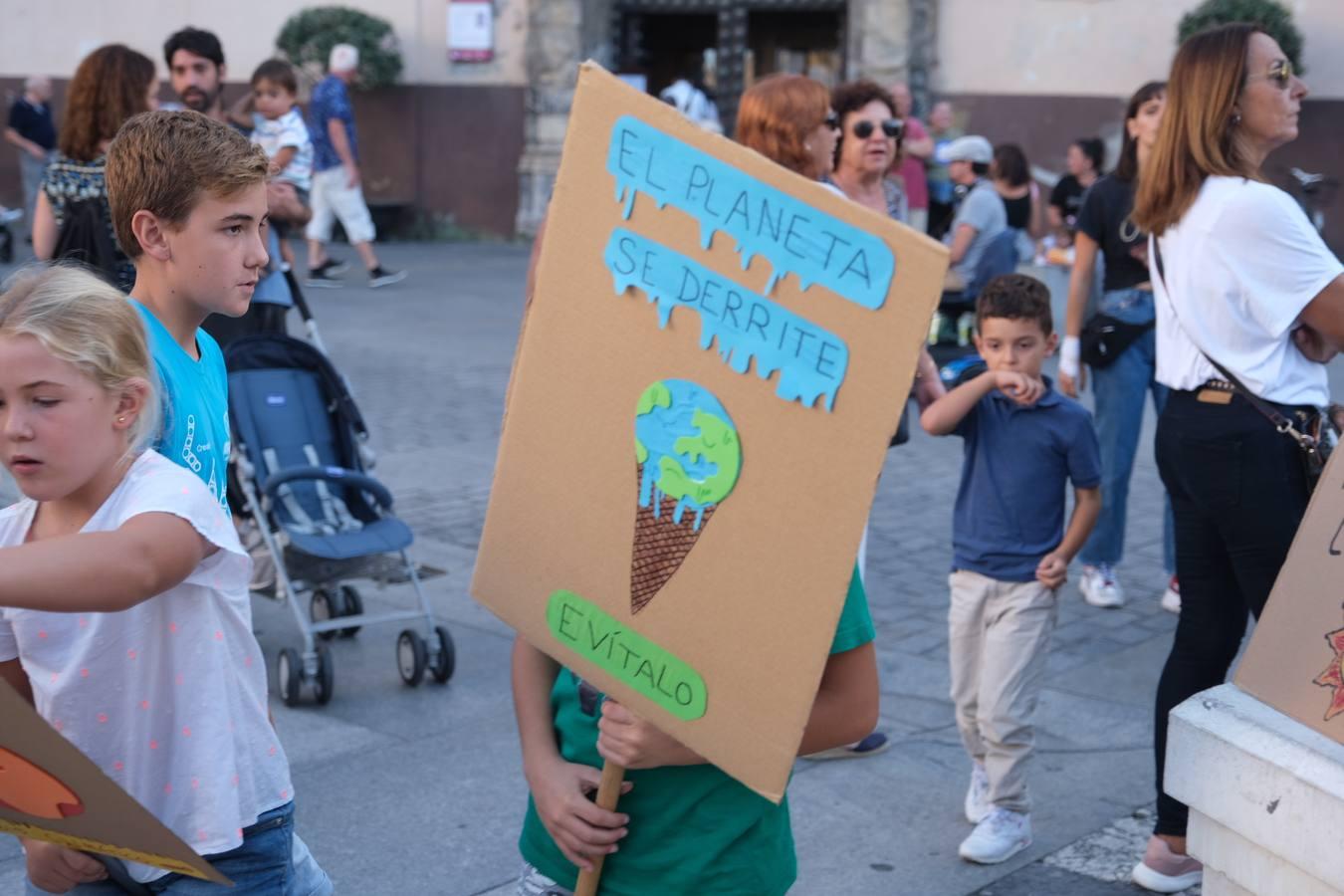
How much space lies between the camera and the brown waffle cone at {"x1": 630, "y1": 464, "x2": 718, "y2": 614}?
185cm

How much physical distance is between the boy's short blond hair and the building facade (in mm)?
13902

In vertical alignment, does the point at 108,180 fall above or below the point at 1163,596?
above

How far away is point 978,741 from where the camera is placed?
13.5 ft

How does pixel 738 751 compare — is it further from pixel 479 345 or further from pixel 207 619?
pixel 479 345

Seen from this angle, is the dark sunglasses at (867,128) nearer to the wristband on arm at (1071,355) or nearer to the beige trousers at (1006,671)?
the wristband on arm at (1071,355)

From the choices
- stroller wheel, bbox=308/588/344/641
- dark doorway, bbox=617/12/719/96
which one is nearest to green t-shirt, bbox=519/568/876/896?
stroller wheel, bbox=308/588/344/641

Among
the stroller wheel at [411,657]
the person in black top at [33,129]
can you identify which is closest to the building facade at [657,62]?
the person in black top at [33,129]

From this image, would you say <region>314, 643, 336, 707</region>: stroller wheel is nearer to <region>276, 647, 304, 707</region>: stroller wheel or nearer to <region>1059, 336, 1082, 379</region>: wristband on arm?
<region>276, 647, 304, 707</region>: stroller wheel

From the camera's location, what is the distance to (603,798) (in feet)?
6.91

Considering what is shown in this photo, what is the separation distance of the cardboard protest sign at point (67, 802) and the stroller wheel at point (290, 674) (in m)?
3.06

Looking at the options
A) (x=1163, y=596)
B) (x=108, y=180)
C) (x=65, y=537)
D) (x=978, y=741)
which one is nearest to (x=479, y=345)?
(x=1163, y=596)

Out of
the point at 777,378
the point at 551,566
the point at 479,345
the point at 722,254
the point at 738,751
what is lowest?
the point at 479,345

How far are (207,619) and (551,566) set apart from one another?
481mm

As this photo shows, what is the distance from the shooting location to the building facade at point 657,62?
1544cm
